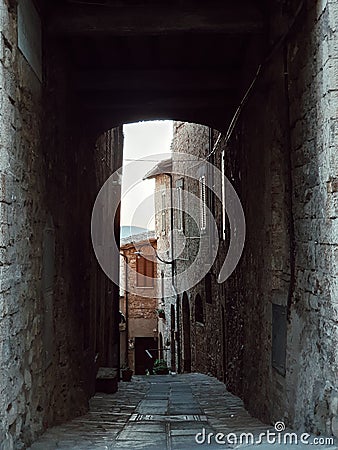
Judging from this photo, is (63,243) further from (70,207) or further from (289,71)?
(289,71)

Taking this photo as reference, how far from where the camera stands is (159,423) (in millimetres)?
5512

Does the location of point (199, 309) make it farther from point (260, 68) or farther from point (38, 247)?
point (38, 247)

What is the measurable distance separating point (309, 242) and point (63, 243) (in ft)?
8.55

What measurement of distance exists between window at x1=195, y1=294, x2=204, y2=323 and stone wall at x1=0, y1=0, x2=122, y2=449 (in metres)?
6.94

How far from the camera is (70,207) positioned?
6.11 metres

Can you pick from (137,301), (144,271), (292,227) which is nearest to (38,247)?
(292,227)

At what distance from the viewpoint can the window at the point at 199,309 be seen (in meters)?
13.9

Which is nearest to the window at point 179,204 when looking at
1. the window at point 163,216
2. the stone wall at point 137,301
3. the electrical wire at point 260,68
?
the window at point 163,216

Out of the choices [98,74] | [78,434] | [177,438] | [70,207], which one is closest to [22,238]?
[78,434]

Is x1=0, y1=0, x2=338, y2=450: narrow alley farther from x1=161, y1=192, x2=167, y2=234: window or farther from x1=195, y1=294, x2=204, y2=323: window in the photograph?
x1=161, y1=192, x2=167, y2=234: window

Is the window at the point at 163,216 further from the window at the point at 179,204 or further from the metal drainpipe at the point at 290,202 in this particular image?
the metal drainpipe at the point at 290,202

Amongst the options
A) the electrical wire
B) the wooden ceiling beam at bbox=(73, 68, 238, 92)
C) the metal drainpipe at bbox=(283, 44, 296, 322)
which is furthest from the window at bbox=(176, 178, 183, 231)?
the metal drainpipe at bbox=(283, 44, 296, 322)

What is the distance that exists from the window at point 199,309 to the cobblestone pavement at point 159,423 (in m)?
4.34

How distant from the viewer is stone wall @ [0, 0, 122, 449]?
3.24 m
